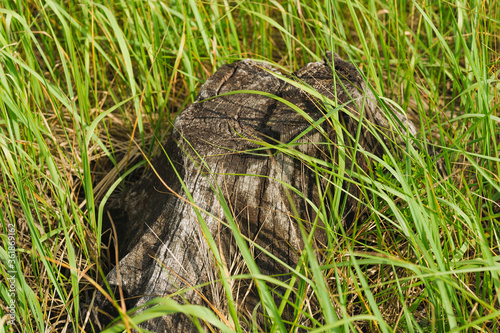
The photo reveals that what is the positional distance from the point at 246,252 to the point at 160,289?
49 centimetres

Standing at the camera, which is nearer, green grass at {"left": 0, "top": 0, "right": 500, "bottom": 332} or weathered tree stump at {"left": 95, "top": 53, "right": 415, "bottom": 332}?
green grass at {"left": 0, "top": 0, "right": 500, "bottom": 332}

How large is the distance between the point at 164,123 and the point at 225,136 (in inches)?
30.0

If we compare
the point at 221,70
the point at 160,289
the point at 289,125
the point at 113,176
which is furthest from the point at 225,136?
the point at 113,176

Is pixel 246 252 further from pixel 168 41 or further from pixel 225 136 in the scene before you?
pixel 168 41

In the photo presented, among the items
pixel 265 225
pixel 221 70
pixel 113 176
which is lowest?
pixel 265 225

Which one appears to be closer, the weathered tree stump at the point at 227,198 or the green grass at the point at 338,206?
the green grass at the point at 338,206

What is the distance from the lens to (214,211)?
1.30 meters

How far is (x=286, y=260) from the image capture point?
129cm

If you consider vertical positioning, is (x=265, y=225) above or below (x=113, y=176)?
below

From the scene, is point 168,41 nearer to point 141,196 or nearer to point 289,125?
point 141,196

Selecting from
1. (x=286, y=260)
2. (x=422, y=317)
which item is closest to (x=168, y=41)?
(x=286, y=260)

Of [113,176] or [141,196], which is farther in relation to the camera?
[113,176]

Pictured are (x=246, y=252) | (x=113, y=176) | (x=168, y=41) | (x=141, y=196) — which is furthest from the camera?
(x=168, y=41)

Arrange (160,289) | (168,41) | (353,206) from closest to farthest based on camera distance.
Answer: (160,289) < (353,206) < (168,41)
